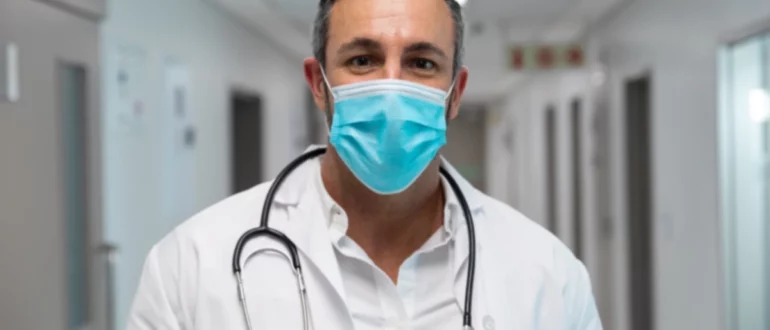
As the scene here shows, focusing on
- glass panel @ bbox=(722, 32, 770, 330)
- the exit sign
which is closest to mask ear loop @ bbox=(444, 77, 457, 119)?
glass panel @ bbox=(722, 32, 770, 330)

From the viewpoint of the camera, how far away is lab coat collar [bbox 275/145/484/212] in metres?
1.35

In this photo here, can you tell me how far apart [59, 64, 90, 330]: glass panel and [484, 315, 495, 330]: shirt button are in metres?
1.39

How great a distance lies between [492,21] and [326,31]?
4.32m

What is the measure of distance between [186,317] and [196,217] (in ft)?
0.62

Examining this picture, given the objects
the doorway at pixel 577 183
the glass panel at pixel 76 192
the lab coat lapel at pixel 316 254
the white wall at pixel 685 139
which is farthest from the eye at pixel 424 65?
the doorway at pixel 577 183

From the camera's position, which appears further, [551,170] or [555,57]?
[551,170]

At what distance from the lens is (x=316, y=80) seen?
1.39 m

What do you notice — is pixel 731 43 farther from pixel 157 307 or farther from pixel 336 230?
pixel 157 307

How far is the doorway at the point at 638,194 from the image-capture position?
4.40 meters

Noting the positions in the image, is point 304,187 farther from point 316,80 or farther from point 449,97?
point 449,97

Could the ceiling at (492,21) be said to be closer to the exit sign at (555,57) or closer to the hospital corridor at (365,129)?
the hospital corridor at (365,129)

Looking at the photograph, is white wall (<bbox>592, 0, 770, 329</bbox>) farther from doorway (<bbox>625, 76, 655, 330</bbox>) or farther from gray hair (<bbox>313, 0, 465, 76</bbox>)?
gray hair (<bbox>313, 0, 465, 76</bbox>)

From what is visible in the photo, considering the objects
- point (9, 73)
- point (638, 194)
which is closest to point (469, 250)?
point (9, 73)

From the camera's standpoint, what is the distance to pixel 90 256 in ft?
7.52
